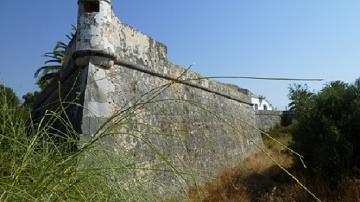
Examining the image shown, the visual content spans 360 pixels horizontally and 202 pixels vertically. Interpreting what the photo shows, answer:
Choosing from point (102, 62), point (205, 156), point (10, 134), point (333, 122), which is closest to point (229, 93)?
point (205, 156)

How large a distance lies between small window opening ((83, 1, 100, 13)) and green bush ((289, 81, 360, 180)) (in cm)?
461

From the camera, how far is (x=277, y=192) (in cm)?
680

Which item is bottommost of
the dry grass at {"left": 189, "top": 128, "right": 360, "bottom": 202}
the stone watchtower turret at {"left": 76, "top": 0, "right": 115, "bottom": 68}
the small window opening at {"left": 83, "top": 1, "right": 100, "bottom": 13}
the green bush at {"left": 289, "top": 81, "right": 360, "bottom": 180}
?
the dry grass at {"left": 189, "top": 128, "right": 360, "bottom": 202}

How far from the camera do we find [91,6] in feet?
19.7

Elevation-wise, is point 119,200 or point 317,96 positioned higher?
point 317,96

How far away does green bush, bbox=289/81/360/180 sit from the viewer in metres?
6.96

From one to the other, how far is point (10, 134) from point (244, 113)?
1206 centimetres

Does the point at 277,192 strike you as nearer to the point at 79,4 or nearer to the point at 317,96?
the point at 317,96

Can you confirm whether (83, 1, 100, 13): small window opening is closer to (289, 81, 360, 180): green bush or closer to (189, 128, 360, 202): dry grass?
(189, 128, 360, 202): dry grass

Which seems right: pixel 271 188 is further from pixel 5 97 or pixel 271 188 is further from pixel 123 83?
pixel 5 97

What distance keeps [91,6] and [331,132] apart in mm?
4760

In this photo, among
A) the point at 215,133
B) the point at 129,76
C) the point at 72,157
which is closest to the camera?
the point at 72,157

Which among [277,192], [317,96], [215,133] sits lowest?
[277,192]

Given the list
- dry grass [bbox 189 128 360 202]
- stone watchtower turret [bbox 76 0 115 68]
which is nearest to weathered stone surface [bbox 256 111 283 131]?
dry grass [bbox 189 128 360 202]
